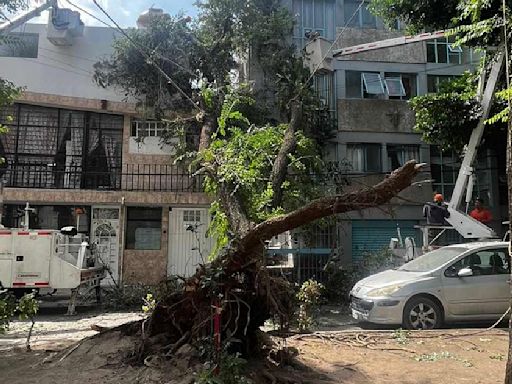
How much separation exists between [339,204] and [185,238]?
1359cm

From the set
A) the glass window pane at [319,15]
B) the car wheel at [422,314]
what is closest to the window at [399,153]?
the glass window pane at [319,15]

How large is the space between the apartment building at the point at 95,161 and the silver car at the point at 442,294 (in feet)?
29.6

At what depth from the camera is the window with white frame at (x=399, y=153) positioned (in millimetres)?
19969

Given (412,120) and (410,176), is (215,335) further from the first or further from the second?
(412,120)

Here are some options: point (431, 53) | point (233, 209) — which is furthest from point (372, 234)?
point (233, 209)

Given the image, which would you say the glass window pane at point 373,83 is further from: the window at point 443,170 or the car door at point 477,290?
the car door at point 477,290

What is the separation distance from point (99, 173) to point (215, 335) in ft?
43.3

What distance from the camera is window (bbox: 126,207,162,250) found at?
1797 cm

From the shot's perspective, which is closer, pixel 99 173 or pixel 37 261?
pixel 37 261

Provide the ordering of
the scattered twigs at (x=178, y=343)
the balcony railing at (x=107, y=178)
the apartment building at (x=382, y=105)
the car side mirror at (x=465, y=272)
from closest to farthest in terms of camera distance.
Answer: the scattered twigs at (x=178, y=343) < the car side mirror at (x=465, y=272) < the balcony railing at (x=107, y=178) < the apartment building at (x=382, y=105)

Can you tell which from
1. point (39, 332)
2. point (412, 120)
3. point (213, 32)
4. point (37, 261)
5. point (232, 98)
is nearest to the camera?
point (39, 332)

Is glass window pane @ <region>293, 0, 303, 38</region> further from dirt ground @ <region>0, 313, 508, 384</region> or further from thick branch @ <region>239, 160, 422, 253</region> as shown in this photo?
thick branch @ <region>239, 160, 422, 253</region>

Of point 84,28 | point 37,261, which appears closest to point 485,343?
point 37,261

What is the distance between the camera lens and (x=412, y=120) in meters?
20.1
